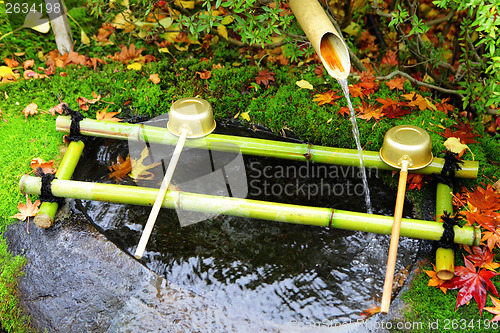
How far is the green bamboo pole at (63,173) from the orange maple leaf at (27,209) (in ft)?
0.31

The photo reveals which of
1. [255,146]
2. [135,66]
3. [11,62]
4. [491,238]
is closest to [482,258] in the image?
[491,238]

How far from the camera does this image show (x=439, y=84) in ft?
13.5

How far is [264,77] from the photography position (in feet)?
13.2

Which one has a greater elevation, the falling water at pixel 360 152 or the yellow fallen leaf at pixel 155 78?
the yellow fallen leaf at pixel 155 78

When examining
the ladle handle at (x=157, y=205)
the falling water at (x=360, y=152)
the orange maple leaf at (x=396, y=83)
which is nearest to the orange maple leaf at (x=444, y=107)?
the orange maple leaf at (x=396, y=83)

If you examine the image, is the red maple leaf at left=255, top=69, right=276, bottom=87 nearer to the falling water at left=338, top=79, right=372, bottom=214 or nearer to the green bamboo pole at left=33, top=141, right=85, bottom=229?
the falling water at left=338, top=79, right=372, bottom=214

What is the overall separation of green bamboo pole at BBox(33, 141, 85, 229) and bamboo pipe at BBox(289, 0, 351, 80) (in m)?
2.13

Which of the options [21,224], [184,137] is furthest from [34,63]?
[184,137]

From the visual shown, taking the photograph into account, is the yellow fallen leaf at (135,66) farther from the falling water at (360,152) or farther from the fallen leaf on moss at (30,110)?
the falling water at (360,152)

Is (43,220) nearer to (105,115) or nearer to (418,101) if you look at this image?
(105,115)

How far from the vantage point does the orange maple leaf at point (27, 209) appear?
3012 millimetres

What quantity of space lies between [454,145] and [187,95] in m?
2.52
